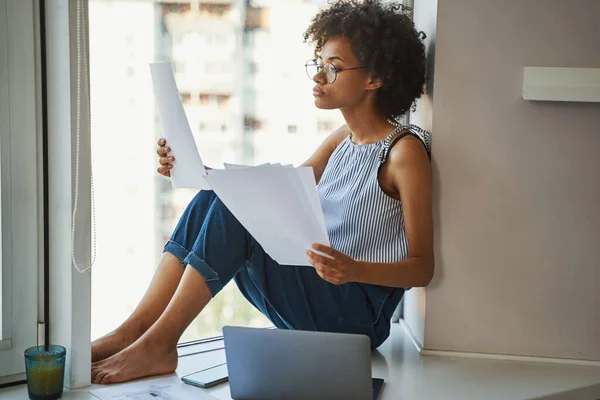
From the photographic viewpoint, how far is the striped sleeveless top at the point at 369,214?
1.72 metres

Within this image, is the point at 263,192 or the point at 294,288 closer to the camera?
the point at 263,192

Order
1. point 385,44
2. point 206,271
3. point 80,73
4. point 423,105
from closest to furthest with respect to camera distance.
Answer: point 80,73 → point 206,271 → point 385,44 → point 423,105

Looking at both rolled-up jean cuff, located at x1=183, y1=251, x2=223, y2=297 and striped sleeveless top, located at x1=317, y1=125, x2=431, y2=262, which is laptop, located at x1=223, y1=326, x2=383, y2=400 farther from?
striped sleeveless top, located at x1=317, y1=125, x2=431, y2=262

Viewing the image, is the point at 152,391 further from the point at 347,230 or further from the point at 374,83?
the point at 374,83

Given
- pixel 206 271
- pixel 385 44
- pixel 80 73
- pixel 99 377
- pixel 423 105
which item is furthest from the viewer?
pixel 423 105

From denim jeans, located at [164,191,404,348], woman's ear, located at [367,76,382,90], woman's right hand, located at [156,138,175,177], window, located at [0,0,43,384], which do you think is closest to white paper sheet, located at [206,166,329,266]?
denim jeans, located at [164,191,404,348]

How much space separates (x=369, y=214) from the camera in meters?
1.73

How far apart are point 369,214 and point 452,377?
16.1 inches

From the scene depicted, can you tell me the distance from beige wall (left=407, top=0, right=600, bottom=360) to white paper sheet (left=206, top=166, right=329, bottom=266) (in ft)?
1.46

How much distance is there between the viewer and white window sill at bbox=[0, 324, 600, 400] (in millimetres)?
1502

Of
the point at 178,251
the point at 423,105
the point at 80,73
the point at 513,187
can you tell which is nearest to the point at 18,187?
the point at 80,73

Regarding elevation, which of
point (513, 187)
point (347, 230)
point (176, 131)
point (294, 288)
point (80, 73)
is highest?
point (80, 73)

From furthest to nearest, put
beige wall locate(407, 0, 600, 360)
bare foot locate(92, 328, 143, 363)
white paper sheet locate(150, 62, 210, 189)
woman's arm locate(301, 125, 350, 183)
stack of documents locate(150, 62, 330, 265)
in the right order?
1. woman's arm locate(301, 125, 350, 183)
2. beige wall locate(407, 0, 600, 360)
3. bare foot locate(92, 328, 143, 363)
4. white paper sheet locate(150, 62, 210, 189)
5. stack of documents locate(150, 62, 330, 265)

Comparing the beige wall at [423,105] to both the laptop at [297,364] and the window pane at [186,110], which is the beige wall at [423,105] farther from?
the laptop at [297,364]
